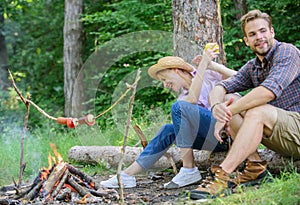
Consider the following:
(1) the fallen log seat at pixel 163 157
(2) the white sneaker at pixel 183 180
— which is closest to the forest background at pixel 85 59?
(1) the fallen log seat at pixel 163 157

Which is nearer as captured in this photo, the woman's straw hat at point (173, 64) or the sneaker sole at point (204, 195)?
the sneaker sole at point (204, 195)

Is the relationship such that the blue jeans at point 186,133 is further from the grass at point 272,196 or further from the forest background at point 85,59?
the forest background at point 85,59

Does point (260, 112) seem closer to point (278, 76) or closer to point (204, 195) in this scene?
point (278, 76)

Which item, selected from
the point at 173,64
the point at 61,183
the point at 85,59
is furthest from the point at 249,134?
the point at 85,59

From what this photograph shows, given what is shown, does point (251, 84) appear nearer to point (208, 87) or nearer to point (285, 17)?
point (208, 87)

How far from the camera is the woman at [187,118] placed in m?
3.98

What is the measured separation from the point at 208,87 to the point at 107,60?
16.5 feet

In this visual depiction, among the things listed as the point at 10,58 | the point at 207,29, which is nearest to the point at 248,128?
the point at 207,29

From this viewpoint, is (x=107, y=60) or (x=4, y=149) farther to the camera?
(x=107, y=60)

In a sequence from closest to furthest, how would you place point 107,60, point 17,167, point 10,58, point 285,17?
1. point 17,167
2. point 285,17
3. point 107,60
4. point 10,58

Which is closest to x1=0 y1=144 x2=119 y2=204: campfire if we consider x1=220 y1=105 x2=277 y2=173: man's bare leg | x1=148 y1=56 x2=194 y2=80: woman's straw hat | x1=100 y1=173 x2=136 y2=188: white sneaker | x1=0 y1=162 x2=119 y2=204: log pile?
x1=0 y1=162 x2=119 y2=204: log pile

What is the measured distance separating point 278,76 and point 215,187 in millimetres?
873

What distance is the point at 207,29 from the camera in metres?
5.00

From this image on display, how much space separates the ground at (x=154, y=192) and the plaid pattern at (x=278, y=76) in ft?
2.99
